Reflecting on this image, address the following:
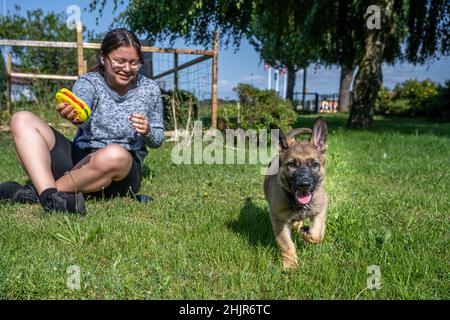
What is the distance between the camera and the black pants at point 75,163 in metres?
3.91

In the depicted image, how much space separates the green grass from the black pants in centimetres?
20

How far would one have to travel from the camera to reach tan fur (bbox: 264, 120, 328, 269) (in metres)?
2.76

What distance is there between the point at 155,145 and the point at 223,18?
31.5 feet

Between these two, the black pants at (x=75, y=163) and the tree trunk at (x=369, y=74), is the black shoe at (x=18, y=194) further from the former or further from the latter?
the tree trunk at (x=369, y=74)

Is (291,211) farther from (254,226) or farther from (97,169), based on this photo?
(97,169)

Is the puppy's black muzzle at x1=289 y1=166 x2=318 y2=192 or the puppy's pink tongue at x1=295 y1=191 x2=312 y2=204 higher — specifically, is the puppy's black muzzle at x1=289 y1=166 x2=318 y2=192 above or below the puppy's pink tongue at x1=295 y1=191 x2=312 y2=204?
above

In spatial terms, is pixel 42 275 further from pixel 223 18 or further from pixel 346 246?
pixel 223 18

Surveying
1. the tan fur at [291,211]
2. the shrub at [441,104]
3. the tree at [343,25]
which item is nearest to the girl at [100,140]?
the tan fur at [291,211]

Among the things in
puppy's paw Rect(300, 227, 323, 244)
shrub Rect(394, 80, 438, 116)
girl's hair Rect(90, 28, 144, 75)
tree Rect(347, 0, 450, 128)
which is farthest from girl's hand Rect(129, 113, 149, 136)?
shrub Rect(394, 80, 438, 116)

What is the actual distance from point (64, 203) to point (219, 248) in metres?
1.53

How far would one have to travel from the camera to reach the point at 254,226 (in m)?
3.42

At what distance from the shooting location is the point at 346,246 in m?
3.00

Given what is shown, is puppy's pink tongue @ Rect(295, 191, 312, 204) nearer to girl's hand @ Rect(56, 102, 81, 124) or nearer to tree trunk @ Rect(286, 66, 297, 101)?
girl's hand @ Rect(56, 102, 81, 124)

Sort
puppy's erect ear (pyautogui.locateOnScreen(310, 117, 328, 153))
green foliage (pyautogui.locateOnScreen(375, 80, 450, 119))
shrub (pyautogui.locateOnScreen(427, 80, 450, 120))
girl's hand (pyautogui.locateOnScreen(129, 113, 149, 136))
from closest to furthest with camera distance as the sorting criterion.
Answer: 1. puppy's erect ear (pyautogui.locateOnScreen(310, 117, 328, 153))
2. girl's hand (pyautogui.locateOnScreen(129, 113, 149, 136))
3. shrub (pyautogui.locateOnScreen(427, 80, 450, 120))
4. green foliage (pyautogui.locateOnScreen(375, 80, 450, 119))
